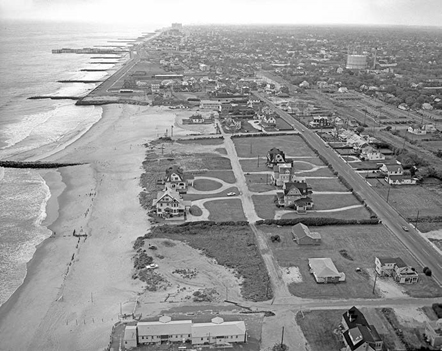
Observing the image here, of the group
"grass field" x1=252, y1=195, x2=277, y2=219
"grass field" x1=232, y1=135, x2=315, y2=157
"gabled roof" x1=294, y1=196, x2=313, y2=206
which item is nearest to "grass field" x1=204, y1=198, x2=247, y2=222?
"grass field" x1=252, y1=195, x2=277, y2=219

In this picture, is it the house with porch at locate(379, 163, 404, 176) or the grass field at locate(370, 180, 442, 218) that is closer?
the grass field at locate(370, 180, 442, 218)

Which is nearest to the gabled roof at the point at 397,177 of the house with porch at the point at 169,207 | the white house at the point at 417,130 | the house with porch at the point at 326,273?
the house with porch at the point at 326,273

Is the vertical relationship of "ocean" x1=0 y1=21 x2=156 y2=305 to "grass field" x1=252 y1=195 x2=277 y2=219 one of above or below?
below

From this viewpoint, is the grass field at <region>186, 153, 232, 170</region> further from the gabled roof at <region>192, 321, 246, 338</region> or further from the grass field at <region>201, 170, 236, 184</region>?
the gabled roof at <region>192, 321, 246, 338</region>

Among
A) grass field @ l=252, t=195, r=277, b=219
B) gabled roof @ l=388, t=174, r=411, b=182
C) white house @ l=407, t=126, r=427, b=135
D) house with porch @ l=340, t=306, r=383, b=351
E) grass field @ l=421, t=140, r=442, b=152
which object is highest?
house with porch @ l=340, t=306, r=383, b=351

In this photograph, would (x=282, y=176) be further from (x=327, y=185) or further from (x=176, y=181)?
(x=176, y=181)

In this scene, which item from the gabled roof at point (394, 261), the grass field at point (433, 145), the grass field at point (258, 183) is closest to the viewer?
the gabled roof at point (394, 261)

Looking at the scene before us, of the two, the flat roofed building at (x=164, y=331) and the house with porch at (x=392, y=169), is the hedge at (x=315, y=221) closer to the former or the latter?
the house with porch at (x=392, y=169)
